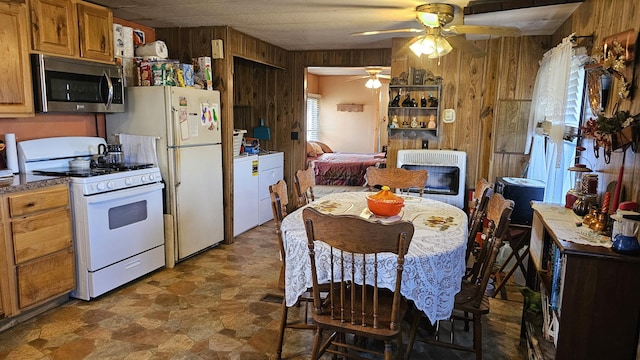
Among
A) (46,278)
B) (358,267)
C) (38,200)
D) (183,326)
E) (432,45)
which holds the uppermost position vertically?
(432,45)

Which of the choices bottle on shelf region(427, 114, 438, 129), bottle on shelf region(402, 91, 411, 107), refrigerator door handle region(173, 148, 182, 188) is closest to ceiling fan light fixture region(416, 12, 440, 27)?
bottle on shelf region(402, 91, 411, 107)

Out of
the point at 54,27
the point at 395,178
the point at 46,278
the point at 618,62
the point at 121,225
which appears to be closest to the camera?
the point at 618,62

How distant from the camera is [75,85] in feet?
10.2

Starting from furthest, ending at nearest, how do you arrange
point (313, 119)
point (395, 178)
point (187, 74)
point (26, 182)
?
1. point (313, 119)
2. point (187, 74)
3. point (395, 178)
4. point (26, 182)

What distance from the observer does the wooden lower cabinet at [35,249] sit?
250 centimetres

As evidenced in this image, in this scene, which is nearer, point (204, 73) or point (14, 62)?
point (14, 62)

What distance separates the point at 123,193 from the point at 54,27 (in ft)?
4.14

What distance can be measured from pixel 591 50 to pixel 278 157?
145 inches

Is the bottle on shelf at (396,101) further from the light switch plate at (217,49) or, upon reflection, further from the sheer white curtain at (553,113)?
the light switch plate at (217,49)

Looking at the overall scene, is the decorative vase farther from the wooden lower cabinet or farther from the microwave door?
the microwave door

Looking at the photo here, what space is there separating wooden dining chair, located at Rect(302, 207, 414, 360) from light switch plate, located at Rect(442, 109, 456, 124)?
310 centimetres

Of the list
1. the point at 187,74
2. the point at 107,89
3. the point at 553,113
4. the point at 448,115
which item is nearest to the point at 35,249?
the point at 107,89

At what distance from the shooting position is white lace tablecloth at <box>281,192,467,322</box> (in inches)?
72.3

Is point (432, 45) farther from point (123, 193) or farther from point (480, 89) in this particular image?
point (123, 193)
